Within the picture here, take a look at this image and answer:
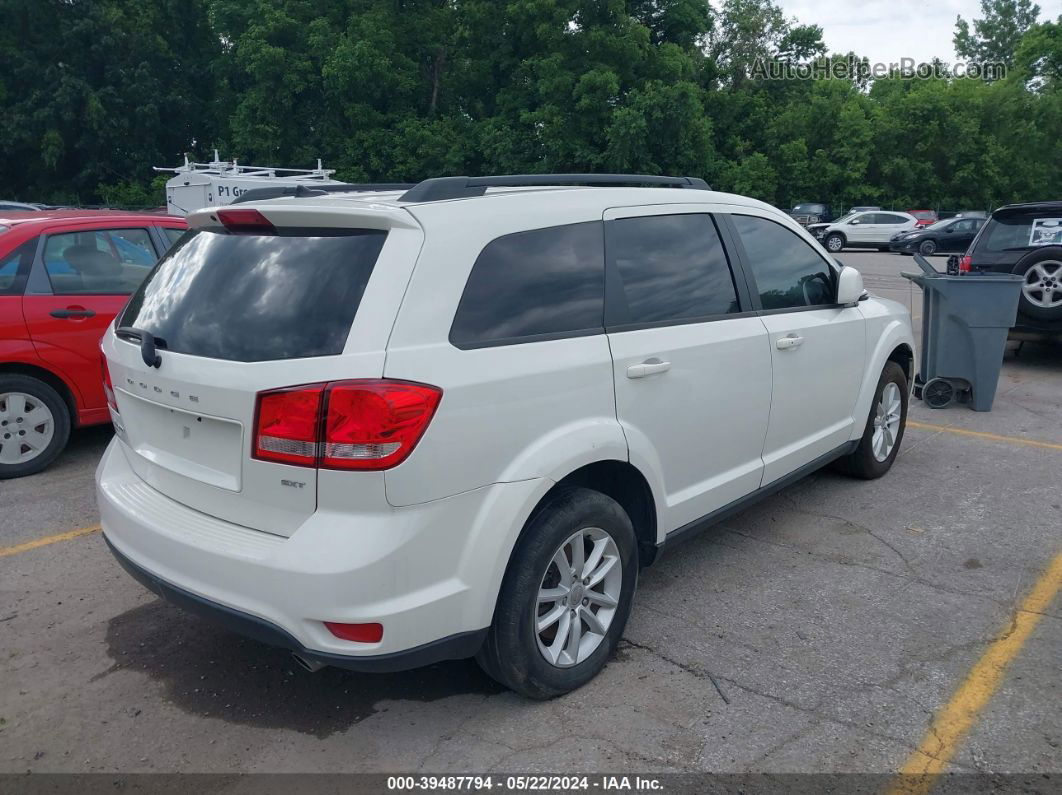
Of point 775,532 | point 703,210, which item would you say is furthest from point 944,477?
point 703,210

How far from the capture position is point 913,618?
378 centimetres

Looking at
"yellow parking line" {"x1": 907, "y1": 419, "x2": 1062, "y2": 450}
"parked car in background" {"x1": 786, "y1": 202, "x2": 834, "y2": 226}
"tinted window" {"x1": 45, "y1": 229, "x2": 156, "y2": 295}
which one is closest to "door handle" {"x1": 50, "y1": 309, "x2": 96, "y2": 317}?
"tinted window" {"x1": 45, "y1": 229, "x2": 156, "y2": 295}

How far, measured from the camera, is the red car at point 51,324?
5.62m

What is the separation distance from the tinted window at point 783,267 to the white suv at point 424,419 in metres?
0.53

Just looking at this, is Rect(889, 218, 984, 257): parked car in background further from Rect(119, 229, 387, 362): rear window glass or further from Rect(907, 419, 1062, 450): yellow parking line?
Rect(119, 229, 387, 362): rear window glass

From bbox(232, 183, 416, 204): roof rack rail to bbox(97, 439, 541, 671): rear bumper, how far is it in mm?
1277

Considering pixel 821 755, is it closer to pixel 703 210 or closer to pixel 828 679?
pixel 828 679

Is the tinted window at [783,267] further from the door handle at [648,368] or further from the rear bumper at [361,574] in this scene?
the rear bumper at [361,574]

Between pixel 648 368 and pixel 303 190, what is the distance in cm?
156

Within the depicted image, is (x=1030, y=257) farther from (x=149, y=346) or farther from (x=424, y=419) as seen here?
(x=149, y=346)

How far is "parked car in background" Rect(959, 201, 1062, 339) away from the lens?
8.42m

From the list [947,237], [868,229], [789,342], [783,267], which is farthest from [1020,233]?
[868,229]

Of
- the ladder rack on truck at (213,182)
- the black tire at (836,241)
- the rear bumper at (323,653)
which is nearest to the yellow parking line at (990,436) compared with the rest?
the rear bumper at (323,653)

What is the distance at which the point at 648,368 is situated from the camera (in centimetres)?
334
